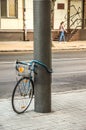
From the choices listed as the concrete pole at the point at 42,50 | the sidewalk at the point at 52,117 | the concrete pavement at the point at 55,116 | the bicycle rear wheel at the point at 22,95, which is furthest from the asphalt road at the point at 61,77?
the concrete pole at the point at 42,50

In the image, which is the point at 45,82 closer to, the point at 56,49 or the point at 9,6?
the point at 56,49

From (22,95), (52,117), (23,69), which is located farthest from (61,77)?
(52,117)

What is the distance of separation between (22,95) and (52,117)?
764mm

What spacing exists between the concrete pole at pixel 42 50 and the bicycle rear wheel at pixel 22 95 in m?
0.14

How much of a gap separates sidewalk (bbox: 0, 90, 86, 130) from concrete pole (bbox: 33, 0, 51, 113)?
24 centimetres

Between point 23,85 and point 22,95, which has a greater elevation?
point 23,85

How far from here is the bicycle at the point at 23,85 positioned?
7953 millimetres

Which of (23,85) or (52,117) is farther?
(23,85)

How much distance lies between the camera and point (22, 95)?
8.16m

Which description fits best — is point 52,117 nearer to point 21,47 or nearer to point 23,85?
point 23,85

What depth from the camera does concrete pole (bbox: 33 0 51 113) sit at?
7.95 m

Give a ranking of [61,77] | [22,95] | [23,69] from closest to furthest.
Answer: [23,69], [22,95], [61,77]

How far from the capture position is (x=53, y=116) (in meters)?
7.84

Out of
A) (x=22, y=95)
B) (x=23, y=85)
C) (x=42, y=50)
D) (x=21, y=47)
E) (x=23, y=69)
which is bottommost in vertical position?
(x=21, y=47)
